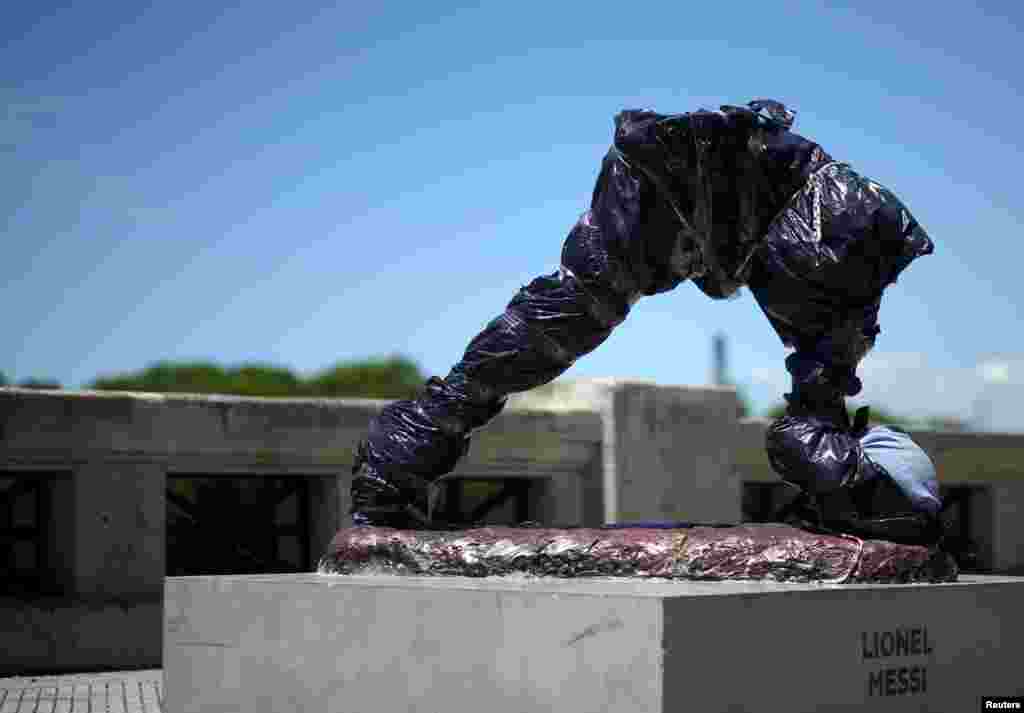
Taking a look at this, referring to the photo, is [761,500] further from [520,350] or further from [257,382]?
[257,382]

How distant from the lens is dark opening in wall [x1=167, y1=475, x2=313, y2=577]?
1472 centimetres

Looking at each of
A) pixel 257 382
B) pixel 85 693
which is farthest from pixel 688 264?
pixel 257 382

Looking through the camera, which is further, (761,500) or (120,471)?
(761,500)

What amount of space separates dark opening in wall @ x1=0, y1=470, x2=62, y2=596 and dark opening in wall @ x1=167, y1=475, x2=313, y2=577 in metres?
1.33

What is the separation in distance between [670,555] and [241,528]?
874cm

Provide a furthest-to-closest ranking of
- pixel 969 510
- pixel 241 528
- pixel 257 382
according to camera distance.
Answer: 1. pixel 257 382
2. pixel 969 510
3. pixel 241 528

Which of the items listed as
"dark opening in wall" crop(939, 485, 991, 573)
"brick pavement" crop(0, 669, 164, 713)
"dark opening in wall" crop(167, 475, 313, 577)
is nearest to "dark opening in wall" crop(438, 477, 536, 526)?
"dark opening in wall" crop(167, 475, 313, 577)

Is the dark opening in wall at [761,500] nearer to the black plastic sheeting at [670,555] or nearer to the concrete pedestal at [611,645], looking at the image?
the concrete pedestal at [611,645]

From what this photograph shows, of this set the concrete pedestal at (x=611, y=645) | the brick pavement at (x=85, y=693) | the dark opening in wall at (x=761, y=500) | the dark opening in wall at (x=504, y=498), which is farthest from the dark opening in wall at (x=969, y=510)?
the concrete pedestal at (x=611, y=645)

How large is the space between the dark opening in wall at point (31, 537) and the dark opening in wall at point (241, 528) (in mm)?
1327

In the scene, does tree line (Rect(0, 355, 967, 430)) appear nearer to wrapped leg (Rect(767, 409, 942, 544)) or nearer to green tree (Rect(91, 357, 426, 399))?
green tree (Rect(91, 357, 426, 399))

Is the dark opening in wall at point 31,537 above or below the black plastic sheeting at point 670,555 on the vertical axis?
below

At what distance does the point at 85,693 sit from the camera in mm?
11320

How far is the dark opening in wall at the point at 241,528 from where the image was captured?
14719 mm
